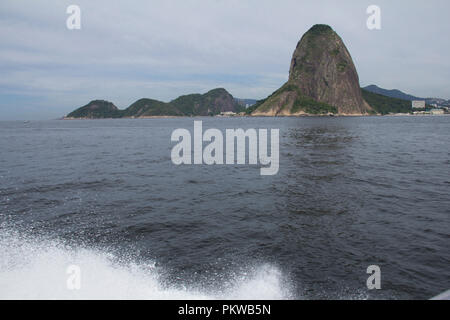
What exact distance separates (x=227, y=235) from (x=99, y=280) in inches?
216

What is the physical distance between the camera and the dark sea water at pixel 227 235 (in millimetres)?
8617

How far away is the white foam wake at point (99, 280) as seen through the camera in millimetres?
8070

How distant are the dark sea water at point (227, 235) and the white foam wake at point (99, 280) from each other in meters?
0.04

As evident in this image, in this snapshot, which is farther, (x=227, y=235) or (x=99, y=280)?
(x=227, y=235)

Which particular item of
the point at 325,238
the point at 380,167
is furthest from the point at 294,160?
the point at 325,238

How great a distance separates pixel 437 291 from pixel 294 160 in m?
23.6

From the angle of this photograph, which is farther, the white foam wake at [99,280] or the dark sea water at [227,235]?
the dark sea water at [227,235]

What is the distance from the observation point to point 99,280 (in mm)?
8812

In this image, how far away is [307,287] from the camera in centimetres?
855

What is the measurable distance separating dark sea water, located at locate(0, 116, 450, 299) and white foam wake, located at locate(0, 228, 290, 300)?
4 cm

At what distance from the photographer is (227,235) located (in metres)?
12.4

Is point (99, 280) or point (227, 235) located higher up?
point (227, 235)

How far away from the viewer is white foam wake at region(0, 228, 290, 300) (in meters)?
8.07
